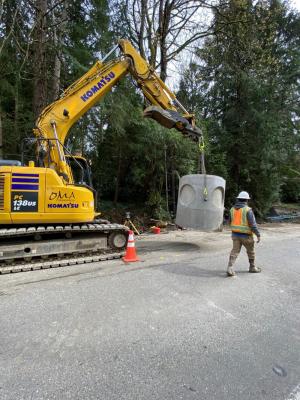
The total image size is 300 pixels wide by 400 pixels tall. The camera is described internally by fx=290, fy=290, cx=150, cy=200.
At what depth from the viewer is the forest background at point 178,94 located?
33.5 feet

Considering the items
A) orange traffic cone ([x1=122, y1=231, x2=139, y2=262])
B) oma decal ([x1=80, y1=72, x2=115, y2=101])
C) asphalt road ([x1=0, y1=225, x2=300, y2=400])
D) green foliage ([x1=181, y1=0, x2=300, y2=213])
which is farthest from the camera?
green foliage ([x1=181, y1=0, x2=300, y2=213])

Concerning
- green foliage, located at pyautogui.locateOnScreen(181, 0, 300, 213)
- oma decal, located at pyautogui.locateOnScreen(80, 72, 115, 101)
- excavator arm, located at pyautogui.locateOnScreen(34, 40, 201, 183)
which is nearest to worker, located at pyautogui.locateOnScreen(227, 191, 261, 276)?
excavator arm, located at pyautogui.locateOnScreen(34, 40, 201, 183)

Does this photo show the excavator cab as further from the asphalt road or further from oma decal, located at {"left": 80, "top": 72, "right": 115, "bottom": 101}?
the asphalt road

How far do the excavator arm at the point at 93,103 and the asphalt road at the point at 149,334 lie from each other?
2.69 m

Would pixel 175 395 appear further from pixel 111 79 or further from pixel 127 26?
pixel 127 26

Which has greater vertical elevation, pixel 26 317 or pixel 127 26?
pixel 127 26

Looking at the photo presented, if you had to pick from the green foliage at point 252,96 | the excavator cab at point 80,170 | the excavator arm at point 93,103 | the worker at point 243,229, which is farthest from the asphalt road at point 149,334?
the green foliage at point 252,96

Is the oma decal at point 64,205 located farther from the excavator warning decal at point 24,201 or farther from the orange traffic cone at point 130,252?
the orange traffic cone at point 130,252

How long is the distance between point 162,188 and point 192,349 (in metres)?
9.65

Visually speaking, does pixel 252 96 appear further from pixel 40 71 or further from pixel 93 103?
pixel 93 103

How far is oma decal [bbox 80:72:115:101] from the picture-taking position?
265 inches

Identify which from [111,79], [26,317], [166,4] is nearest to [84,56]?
[111,79]

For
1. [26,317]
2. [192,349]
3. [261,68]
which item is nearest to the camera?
[192,349]

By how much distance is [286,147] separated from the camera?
595 inches
